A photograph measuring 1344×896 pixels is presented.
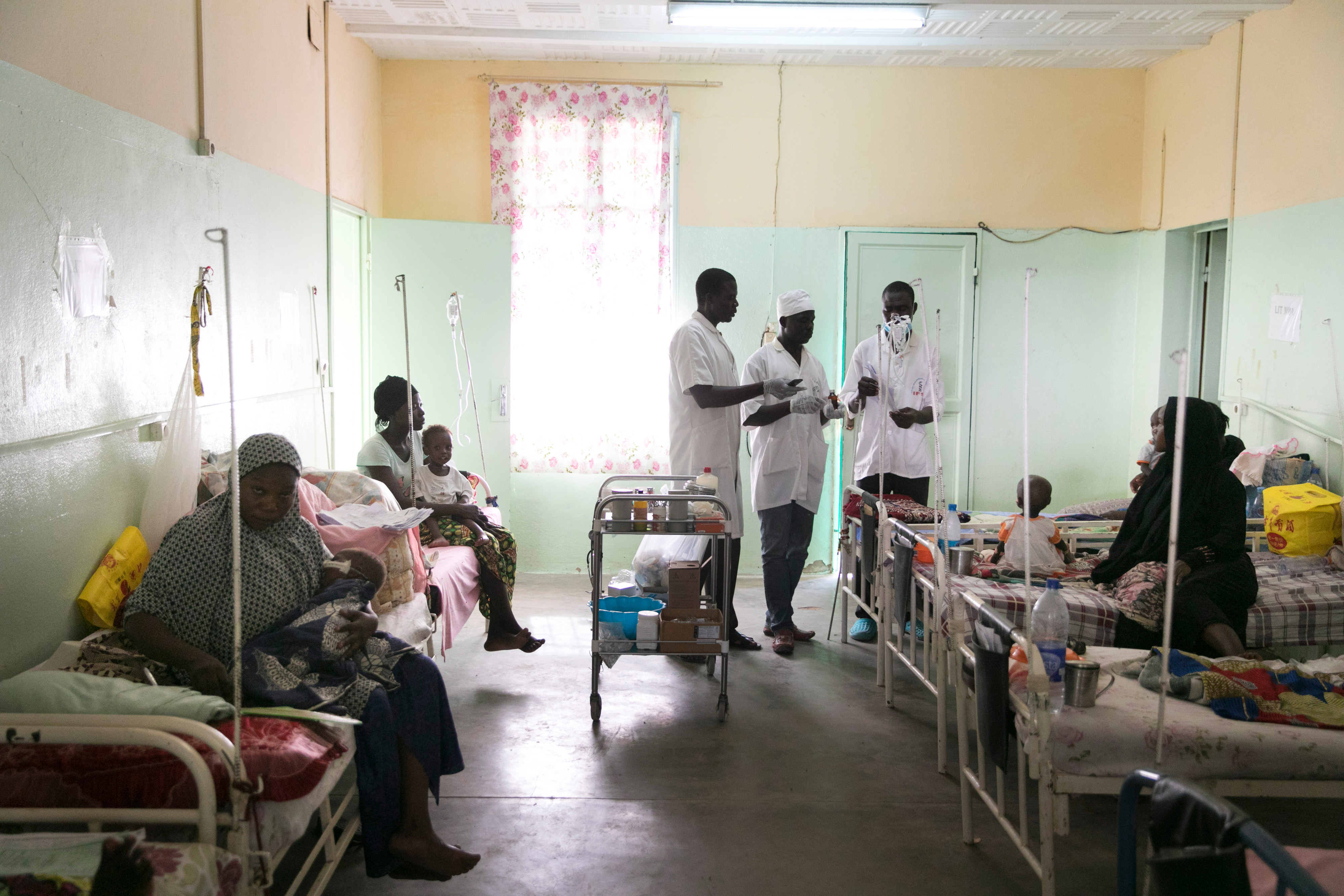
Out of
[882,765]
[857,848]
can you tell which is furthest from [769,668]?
[857,848]

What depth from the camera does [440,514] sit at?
484cm

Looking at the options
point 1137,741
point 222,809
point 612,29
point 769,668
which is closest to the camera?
point 222,809

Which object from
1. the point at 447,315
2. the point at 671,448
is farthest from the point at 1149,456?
the point at 447,315

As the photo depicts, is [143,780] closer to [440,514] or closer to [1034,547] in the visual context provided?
[440,514]

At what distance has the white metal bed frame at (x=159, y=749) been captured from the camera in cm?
194

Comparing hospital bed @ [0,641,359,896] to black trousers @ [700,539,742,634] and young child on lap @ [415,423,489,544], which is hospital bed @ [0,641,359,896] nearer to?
black trousers @ [700,539,742,634]

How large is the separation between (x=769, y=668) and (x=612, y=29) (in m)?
3.98

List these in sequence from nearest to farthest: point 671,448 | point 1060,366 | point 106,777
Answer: point 106,777, point 671,448, point 1060,366

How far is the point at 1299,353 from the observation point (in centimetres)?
518

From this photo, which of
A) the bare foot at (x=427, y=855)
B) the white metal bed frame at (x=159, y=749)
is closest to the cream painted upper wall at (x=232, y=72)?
the white metal bed frame at (x=159, y=749)

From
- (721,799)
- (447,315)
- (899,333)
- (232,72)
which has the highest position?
(232,72)

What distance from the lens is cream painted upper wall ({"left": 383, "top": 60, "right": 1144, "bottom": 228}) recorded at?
6594mm

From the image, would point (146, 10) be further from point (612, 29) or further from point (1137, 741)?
point (1137, 741)

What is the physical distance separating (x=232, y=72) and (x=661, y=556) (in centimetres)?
301
